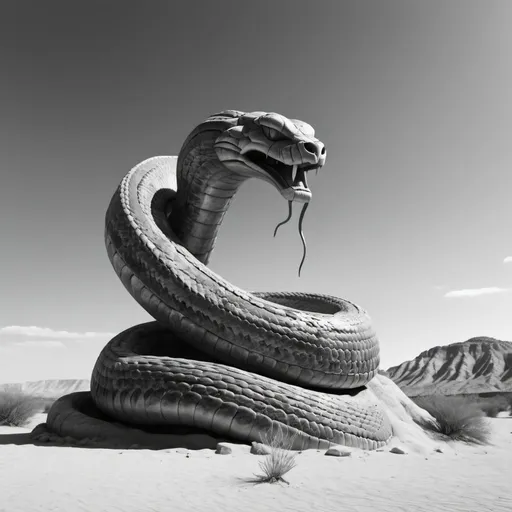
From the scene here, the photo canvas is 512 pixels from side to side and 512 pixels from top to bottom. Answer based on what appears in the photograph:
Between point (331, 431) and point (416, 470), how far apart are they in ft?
4.62

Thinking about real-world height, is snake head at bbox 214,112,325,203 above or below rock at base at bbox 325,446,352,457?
above

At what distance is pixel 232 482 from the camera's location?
4375 millimetres

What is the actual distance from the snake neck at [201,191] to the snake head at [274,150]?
373mm

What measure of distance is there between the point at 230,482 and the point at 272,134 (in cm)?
557

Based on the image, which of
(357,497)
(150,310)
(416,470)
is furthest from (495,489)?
(150,310)

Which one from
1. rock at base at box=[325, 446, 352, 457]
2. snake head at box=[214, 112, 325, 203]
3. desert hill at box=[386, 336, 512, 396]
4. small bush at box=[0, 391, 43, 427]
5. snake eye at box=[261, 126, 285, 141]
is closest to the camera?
rock at base at box=[325, 446, 352, 457]

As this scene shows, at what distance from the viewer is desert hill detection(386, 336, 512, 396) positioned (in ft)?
170

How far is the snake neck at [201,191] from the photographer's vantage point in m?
8.79

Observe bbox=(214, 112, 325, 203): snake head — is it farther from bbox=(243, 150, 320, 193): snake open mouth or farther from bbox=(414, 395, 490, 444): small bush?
bbox=(414, 395, 490, 444): small bush

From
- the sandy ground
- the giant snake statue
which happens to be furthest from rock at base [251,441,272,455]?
the giant snake statue

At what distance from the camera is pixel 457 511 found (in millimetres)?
3566

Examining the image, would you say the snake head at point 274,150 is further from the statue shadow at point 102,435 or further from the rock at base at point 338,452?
the statue shadow at point 102,435

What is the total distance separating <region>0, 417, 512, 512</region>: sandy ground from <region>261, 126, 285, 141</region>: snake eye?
198 inches

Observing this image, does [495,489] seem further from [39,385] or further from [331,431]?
[39,385]
